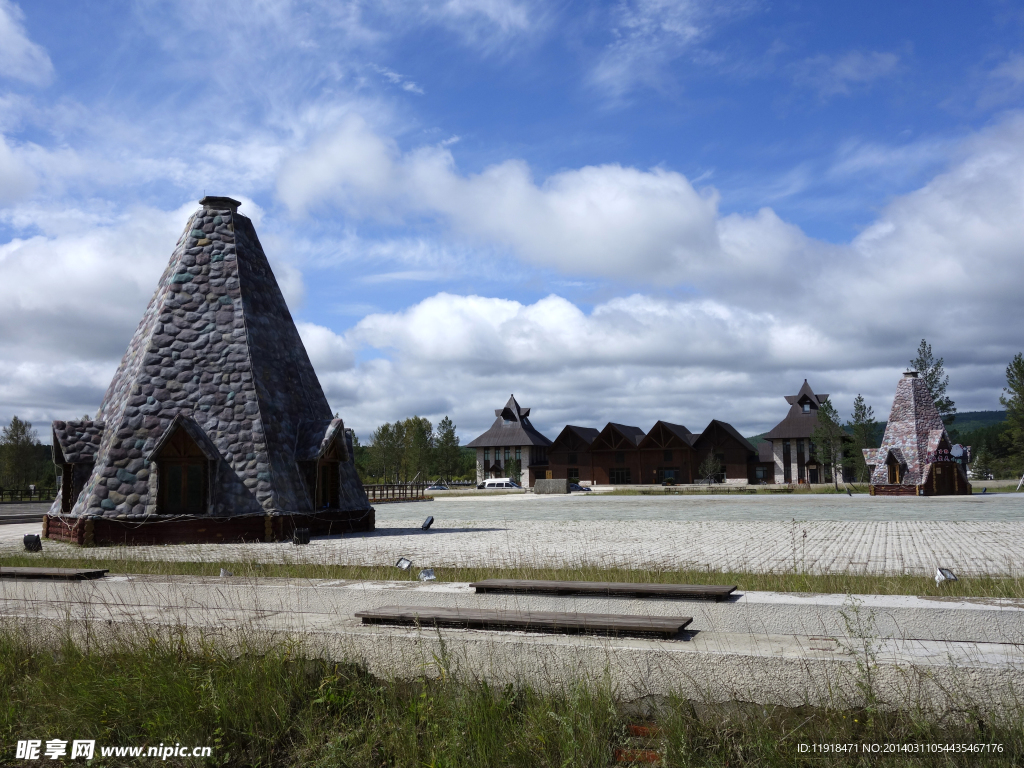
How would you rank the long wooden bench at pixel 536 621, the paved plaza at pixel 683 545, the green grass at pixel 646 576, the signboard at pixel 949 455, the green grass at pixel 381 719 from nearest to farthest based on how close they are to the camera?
the green grass at pixel 381 719 < the long wooden bench at pixel 536 621 < the green grass at pixel 646 576 < the paved plaza at pixel 683 545 < the signboard at pixel 949 455

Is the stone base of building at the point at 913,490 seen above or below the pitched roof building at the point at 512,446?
below

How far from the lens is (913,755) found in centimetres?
421

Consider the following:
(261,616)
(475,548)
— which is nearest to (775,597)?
(261,616)

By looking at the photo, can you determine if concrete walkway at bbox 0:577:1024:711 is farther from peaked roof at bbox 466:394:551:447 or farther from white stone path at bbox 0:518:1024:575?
peaked roof at bbox 466:394:551:447

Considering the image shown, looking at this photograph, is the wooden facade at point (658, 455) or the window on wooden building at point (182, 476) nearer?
the window on wooden building at point (182, 476)

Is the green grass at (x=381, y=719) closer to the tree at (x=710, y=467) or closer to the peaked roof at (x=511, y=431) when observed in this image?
the tree at (x=710, y=467)

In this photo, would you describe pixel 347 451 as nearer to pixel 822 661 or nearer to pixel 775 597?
pixel 775 597

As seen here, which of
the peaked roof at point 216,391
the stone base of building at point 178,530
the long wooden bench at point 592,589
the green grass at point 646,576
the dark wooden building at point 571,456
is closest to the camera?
the long wooden bench at point 592,589

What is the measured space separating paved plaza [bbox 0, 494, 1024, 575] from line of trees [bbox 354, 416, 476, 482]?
59.9 m

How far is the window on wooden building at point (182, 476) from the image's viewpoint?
17.3m

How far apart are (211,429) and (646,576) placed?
12.7 meters

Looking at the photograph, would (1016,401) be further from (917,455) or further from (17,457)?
(17,457)

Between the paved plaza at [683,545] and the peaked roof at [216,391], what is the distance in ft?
5.12

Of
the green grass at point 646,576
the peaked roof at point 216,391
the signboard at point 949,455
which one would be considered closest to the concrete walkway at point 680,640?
the green grass at point 646,576
